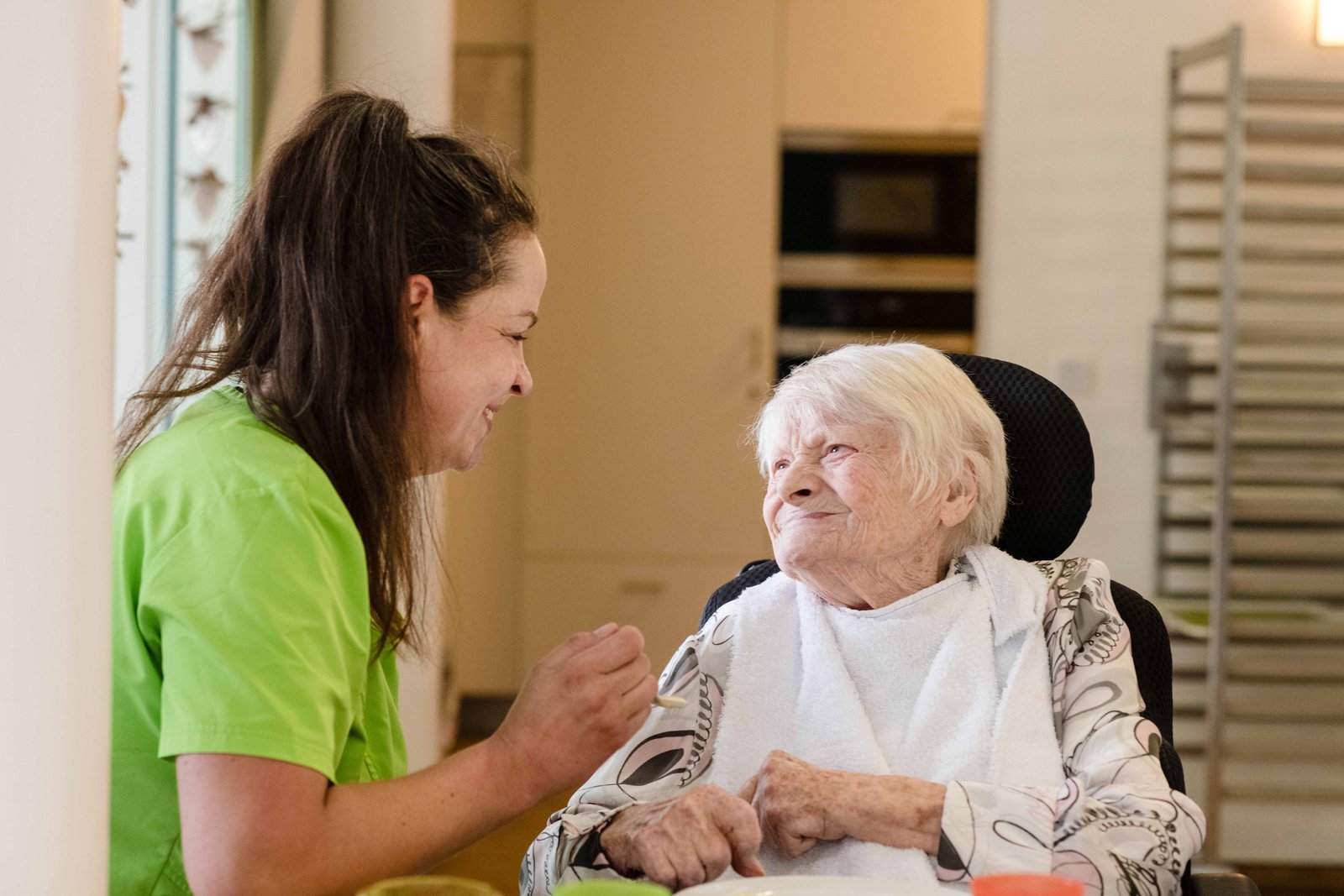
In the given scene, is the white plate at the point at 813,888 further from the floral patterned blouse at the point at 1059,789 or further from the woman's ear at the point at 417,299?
the woman's ear at the point at 417,299

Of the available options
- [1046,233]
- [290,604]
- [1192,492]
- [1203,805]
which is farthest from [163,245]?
[1203,805]

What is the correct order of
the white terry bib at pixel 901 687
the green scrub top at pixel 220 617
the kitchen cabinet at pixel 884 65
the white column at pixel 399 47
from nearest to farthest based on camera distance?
the green scrub top at pixel 220 617
the white terry bib at pixel 901 687
the white column at pixel 399 47
the kitchen cabinet at pixel 884 65

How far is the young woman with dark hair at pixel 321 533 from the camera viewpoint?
947 mm

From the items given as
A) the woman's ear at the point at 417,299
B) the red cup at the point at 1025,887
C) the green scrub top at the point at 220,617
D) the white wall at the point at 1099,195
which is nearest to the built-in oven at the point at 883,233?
the white wall at the point at 1099,195

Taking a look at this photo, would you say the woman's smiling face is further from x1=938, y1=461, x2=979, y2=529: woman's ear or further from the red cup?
the red cup

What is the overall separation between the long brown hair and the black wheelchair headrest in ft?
2.15

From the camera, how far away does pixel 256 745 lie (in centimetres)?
93

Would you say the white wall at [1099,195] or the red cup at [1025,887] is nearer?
the red cup at [1025,887]

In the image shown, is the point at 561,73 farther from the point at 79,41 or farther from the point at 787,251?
the point at 79,41

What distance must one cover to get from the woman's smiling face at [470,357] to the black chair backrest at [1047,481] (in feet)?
1.98

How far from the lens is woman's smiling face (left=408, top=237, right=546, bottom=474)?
1.20 meters

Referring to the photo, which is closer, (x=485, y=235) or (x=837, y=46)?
(x=485, y=235)

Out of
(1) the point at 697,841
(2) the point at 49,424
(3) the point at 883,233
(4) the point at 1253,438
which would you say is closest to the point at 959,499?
(1) the point at 697,841

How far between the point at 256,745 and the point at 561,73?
380 cm
